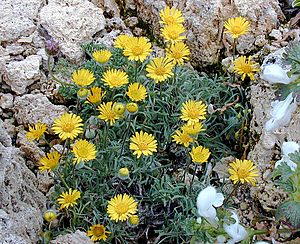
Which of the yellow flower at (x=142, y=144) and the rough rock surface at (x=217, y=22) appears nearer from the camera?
the yellow flower at (x=142, y=144)

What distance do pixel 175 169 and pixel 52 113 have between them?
566mm

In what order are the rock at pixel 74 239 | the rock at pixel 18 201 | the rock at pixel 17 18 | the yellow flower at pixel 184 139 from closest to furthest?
the rock at pixel 18 201
the rock at pixel 74 239
the yellow flower at pixel 184 139
the rock at pixel 17 18

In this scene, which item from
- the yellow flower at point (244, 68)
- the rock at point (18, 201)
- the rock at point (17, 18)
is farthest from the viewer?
the rock at point (17, 18)

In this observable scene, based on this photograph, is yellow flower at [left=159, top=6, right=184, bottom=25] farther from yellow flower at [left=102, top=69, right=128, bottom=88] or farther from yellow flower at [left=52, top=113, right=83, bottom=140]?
yellow flower at [left=52, top=113, right=83, bottom=140]

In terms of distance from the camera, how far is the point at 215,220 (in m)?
1.97

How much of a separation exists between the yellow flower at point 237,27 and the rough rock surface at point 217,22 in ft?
0.62

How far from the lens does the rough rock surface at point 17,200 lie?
2000 mm

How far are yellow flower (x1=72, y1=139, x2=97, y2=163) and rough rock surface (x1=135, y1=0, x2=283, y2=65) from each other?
0.89 m

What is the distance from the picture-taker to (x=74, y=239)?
2148 mm

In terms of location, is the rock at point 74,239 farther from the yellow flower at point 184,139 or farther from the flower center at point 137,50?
the flower center at point 137,50

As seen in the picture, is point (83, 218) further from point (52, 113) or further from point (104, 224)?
point (52, 113)

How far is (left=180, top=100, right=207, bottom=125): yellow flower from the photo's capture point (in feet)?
8.14

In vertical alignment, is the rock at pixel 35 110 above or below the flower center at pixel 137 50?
below

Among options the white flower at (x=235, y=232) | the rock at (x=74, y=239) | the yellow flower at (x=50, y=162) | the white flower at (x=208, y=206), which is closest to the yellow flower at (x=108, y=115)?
the yellow flower at (x=50, y=162)
